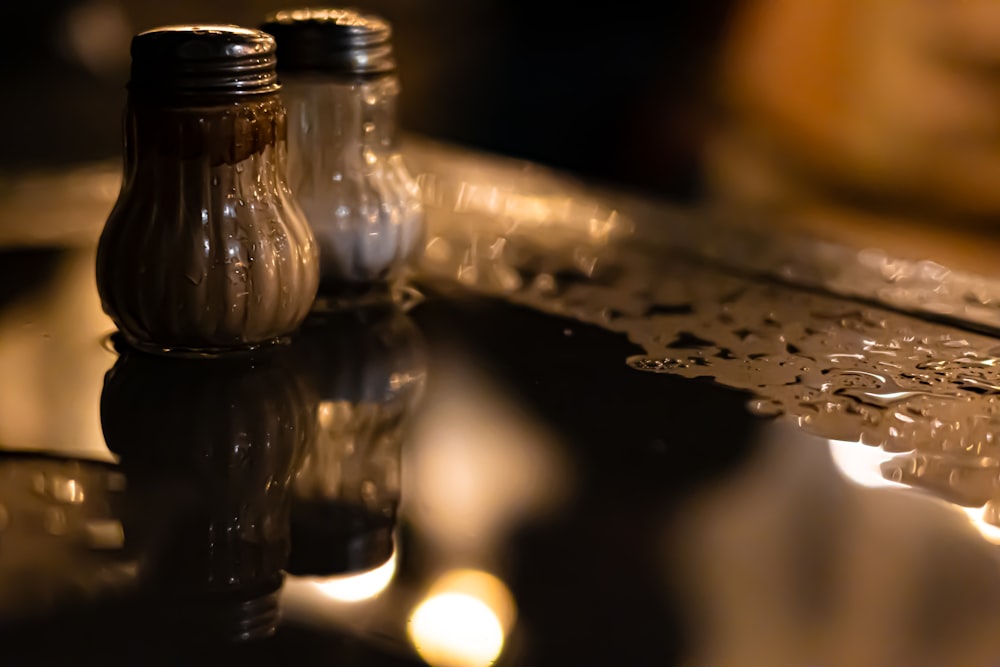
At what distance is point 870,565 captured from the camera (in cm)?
41

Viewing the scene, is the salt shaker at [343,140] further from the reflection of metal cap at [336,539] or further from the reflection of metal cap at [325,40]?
the reflection of metal cap at [336,539]

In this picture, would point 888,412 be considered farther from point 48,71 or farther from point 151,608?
point 48,71

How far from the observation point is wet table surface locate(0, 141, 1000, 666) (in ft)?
1.19

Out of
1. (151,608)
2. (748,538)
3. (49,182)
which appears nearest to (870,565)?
(748,538)

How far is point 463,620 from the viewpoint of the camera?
364 mm

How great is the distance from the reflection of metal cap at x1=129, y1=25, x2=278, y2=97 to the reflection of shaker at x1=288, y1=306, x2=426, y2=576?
0.49ft

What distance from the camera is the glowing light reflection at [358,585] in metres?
0.38

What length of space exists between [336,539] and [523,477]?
0.09m

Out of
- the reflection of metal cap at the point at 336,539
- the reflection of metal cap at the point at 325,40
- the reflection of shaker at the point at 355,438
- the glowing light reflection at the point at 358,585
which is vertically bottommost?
the reflection of shaker at the point at 355,438

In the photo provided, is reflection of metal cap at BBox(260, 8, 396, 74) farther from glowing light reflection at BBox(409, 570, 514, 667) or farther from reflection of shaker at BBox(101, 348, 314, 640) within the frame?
glowing light reflection at BBox(409, 570, 514, 667)

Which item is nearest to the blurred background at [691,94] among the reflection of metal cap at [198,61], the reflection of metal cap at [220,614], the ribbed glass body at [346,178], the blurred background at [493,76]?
the blurred background at [493,76]

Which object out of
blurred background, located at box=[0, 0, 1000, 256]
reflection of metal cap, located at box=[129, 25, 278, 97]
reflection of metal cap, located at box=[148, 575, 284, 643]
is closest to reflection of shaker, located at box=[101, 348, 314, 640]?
reflection of metal cap, located at box=[148, 575, 284, 643]

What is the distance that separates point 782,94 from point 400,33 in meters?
0.41

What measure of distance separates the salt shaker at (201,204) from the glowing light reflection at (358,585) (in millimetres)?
202
